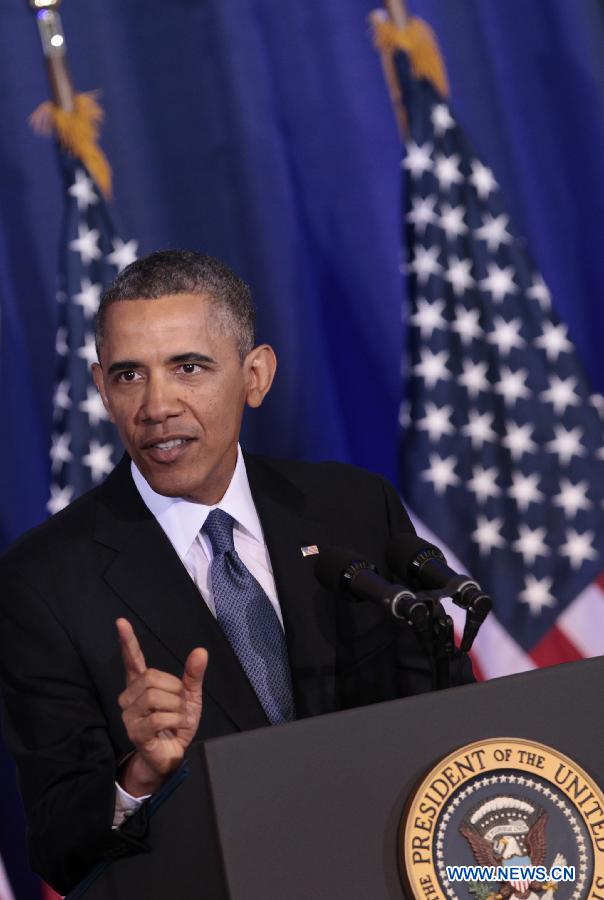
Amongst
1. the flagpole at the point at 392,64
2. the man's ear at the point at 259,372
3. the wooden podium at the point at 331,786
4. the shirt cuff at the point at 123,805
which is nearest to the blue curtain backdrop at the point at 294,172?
the flagpole at the point at 392,64

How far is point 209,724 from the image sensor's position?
205cm

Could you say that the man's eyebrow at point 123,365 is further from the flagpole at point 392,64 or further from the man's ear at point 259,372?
the flagpole at point 392,64

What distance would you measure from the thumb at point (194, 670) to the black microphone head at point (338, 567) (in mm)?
293

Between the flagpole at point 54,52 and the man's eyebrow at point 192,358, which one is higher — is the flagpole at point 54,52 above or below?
above

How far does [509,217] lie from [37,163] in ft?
4.65

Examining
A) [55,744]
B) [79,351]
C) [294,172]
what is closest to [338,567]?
[55,744]

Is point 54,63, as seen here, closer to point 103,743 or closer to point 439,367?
point 439,367

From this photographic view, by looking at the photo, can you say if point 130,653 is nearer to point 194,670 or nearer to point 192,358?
point 194,670

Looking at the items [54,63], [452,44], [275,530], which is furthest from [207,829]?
[452,44]

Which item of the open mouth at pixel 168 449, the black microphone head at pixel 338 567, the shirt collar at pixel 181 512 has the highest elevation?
the open mouth at pixel 168 449

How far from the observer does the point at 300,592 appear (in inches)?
A: 90.4

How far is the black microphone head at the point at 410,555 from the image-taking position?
1.92m

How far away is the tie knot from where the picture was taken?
89.7 inches

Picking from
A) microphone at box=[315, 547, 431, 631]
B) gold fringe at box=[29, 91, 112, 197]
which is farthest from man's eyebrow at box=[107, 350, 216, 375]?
gold fringe at box=[29, 91, 112, 197]
